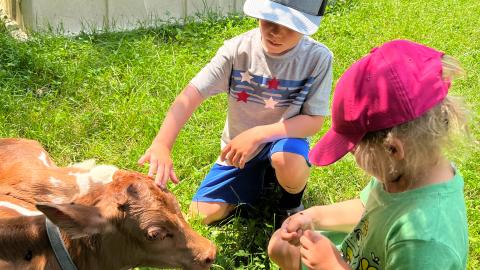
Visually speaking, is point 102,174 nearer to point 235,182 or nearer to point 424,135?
point 235,182

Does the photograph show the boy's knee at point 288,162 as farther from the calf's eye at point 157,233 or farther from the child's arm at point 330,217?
the calf's eye at point 157,233

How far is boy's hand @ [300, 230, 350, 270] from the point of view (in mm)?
2314

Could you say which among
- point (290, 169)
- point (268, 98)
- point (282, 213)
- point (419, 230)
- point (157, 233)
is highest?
point (419, 230)

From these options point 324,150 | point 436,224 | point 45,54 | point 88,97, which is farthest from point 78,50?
point 436,224

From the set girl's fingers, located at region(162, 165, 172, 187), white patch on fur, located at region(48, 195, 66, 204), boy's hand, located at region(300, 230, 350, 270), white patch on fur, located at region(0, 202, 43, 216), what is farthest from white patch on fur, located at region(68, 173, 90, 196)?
boy's hand, located at region(300, 230, 350, 270)

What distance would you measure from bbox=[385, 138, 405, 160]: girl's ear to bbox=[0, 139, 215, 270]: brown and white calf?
3.34 ft

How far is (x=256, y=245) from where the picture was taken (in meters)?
3.62

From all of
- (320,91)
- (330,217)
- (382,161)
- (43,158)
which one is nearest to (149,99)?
(43,158)

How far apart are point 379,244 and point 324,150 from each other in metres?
0.42

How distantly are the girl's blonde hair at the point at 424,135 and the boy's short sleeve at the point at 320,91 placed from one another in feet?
4.43

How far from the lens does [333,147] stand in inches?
88.7

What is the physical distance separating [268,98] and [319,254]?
1.41 meters

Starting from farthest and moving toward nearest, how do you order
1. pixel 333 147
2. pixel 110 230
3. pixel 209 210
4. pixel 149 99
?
pixel 149 99 → pixel 209 210 → pixel 110 230 → pixel 333 147

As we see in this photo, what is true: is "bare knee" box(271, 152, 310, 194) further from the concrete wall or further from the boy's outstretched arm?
the concrete wall
